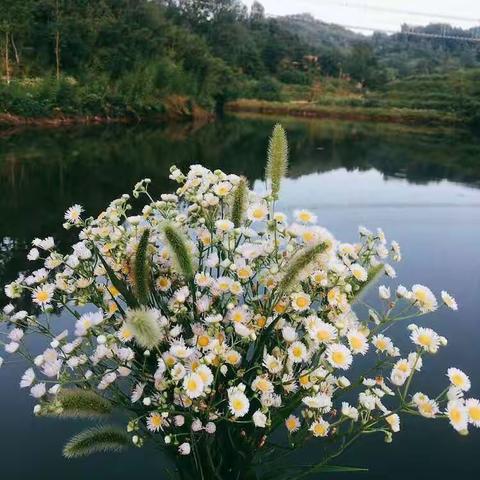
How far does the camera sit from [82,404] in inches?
50.5

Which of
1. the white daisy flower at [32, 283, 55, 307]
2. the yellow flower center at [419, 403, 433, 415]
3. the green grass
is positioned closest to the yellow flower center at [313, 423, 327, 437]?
the yellow flower center at [419, 403, 433, 415]

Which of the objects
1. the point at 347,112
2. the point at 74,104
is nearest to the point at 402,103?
the point at 347,112

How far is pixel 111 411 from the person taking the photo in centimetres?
136

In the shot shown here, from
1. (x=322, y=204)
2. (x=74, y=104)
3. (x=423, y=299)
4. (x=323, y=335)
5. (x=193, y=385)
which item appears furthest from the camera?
(x=74, y=104)

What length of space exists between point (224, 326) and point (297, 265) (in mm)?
303

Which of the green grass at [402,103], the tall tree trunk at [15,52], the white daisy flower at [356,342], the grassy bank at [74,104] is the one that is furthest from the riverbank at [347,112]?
the white daisy flower at [356,342]

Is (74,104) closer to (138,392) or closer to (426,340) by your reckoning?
(138,392)

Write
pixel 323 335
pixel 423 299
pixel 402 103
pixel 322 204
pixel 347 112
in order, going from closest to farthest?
pixel 323 335 < pixel 423 299 < pixel 322 204 < pixel 347 112 < pixel 402 103

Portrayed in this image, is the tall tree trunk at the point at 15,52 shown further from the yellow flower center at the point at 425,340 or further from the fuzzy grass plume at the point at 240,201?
the yellow flower center at the point at 425,340

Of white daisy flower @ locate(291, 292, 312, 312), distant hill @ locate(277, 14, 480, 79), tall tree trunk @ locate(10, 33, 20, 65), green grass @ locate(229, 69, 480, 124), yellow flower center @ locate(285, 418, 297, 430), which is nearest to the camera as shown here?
white daisy flower @ locate(291, 292, 312, 312)

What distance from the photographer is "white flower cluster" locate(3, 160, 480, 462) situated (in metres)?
1.24

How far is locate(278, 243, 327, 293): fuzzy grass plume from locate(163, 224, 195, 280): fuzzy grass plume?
220 millimetres

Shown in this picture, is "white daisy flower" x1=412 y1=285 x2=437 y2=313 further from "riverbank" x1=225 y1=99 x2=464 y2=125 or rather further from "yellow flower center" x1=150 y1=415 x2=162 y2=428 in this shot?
"riverbank" x1=225 y1=99 x2=464 y2=125

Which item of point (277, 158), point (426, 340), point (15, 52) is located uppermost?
point (15, 52)
